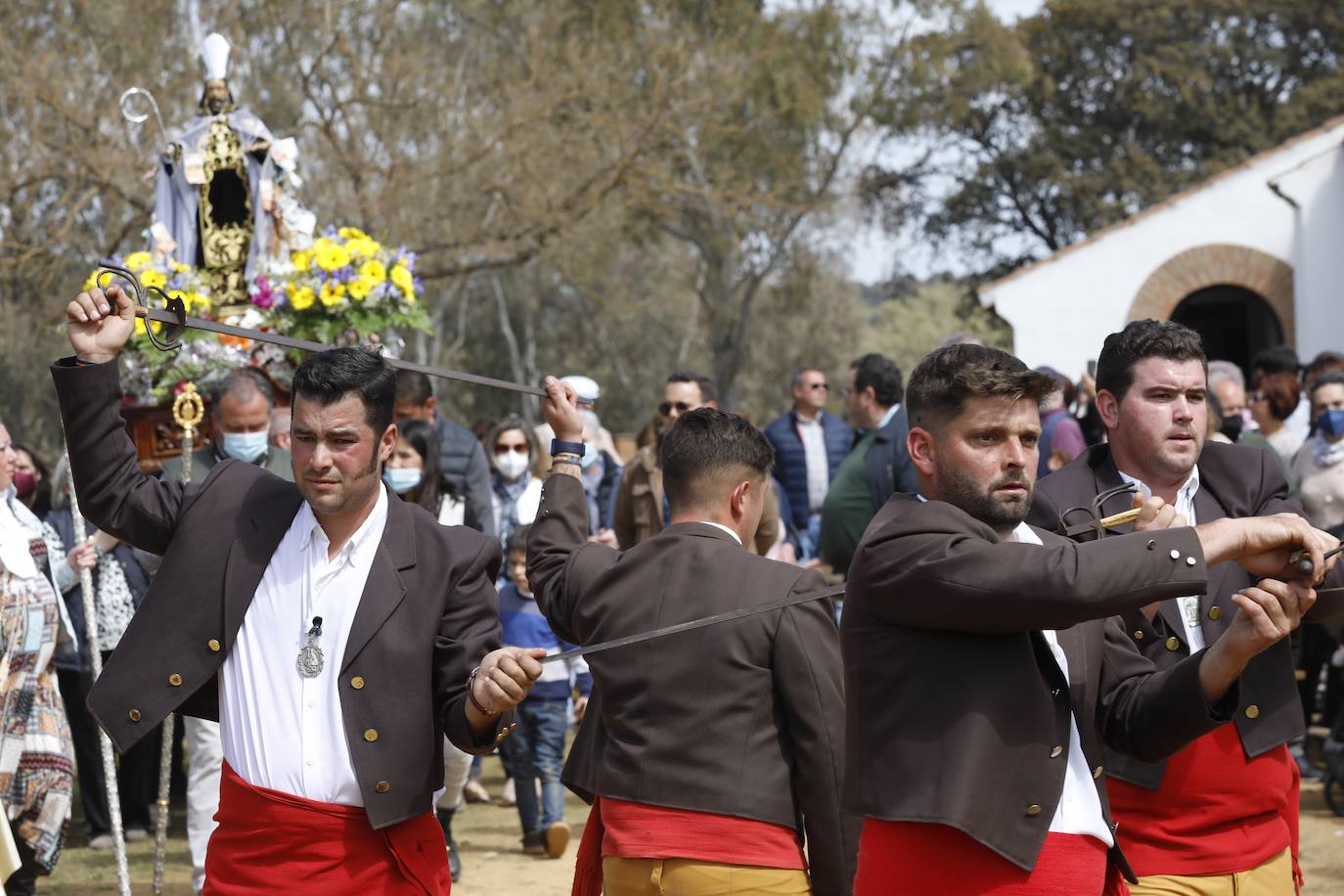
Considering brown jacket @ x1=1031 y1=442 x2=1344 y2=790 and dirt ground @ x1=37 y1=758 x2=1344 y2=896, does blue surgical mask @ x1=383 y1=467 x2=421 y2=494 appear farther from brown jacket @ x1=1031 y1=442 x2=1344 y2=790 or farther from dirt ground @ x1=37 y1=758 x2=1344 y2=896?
brown jacket @ x1=1031 y1=442 x2=1344 y2=790

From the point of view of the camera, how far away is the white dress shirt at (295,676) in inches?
166

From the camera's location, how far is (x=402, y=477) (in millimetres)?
8461

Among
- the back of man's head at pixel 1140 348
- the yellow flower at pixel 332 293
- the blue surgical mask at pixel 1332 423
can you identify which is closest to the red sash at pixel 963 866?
the back of man's head at pixel 1140 348

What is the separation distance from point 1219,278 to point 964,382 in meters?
21.1

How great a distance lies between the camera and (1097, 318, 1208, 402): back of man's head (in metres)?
4.68

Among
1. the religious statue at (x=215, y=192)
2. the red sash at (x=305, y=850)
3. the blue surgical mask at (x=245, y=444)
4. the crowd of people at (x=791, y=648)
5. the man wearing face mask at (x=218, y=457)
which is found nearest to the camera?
the crowd of people at (x=791, y=648)

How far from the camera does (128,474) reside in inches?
171

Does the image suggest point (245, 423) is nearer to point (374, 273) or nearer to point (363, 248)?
point (374, 273)

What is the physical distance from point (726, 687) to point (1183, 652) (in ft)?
3.95

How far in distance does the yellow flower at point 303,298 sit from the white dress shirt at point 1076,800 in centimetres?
633

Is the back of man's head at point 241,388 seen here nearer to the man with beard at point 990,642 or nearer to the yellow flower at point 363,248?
the yellow flower at point 363,248

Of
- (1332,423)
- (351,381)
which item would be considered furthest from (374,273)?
(1332,423)

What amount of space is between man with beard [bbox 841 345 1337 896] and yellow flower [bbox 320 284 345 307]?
20.0 ft

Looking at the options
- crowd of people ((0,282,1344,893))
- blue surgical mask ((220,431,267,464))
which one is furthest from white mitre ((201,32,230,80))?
crowd of people ((0,282,1344,893))
